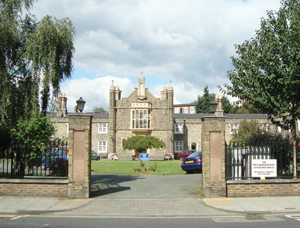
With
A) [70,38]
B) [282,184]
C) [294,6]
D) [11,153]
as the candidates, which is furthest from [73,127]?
[294,6]

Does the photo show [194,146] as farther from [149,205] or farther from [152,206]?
[152,206]

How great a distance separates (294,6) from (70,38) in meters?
9.76

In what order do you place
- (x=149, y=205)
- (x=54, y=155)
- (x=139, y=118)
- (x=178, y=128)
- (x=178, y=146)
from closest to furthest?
1. (x=149, y=205)
2. (x=54, y=155)
3. (x=139, y=118)
4. (x=178, y=146)
5. (x=178, y=128)

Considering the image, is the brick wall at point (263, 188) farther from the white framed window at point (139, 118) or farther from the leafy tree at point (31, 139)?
the white framed window at point (139, 118)

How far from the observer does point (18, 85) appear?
12.8 metres

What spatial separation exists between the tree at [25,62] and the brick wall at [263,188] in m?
8.71

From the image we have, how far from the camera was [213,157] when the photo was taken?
1116 centimetres

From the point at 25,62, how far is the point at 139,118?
109 ft

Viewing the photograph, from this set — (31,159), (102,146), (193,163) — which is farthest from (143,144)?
(31,159)

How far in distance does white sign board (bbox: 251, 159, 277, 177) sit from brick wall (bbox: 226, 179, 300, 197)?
1.29 feet

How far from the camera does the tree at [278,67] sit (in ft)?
38.1

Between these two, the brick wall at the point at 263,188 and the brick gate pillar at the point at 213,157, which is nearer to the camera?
the brick gate pillar at the point at 213,157

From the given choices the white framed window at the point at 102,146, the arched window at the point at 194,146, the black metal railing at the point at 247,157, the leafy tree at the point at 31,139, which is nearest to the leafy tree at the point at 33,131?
the leafy tree at the point at 31,139

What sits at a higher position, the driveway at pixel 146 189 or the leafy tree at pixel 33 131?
the leafy tree at pixel 33 131
